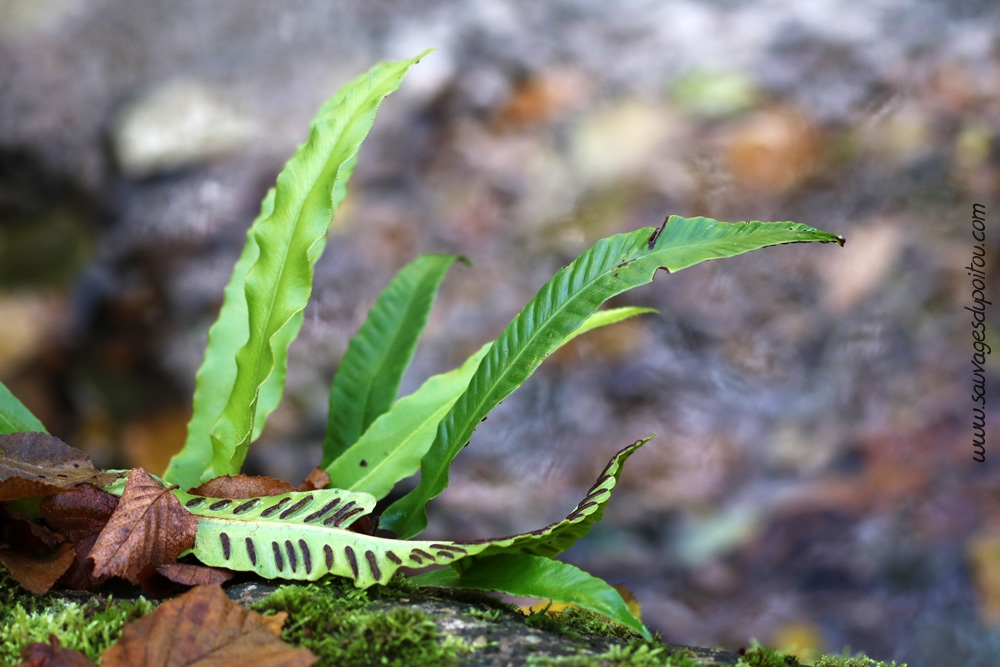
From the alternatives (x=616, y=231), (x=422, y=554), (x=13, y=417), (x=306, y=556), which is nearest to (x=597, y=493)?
(x=422, y=554)

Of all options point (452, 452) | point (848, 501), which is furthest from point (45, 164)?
point (848, 501)

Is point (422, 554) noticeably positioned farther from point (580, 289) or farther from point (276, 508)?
point (580, 289)

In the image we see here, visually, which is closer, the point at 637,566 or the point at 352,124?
the point at 352,124

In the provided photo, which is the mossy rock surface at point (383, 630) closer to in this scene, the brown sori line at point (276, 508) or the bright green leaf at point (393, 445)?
the brown sori line at point (276, 508)

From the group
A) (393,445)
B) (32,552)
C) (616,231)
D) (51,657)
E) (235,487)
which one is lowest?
(51,657)

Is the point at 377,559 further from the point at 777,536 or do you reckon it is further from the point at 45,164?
the point at 45,164

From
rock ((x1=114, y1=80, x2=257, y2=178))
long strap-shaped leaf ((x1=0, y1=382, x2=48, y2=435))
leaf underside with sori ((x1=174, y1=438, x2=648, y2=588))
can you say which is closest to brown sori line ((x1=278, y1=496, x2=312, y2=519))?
leaf underside with sori ((x1=174, y1=438, x2=648, y2=588))

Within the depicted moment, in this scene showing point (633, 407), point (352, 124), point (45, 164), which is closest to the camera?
point (352, 124)

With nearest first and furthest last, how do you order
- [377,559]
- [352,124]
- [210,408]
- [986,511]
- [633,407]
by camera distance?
[377,559] < [352,124] < [210,408] < [986,511] < [633,407]

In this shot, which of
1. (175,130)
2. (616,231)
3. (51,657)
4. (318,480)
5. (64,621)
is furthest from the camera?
(175,130)
